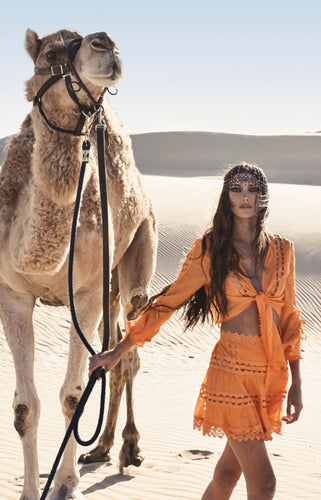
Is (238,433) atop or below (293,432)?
atop

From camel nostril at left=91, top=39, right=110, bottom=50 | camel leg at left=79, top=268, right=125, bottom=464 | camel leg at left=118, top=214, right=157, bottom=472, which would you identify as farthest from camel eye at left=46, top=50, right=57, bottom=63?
camel leg at left=79, top=268, right=125, bottom=464

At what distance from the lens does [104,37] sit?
328cm

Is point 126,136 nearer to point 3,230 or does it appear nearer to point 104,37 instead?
point 3,230

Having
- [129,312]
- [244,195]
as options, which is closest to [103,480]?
[129,312]

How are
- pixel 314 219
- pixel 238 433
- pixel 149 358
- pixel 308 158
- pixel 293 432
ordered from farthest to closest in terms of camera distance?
pixel 308 158 → pixel 314 219 → pixel 149 358 → pixel 293 432 → pixel 238 433

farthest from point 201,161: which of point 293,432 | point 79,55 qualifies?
point 79,55

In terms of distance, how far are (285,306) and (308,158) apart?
55642 mm

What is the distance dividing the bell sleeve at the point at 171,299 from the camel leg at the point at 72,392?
4.19 feet

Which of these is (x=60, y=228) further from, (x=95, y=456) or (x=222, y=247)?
(x=95, y=456)

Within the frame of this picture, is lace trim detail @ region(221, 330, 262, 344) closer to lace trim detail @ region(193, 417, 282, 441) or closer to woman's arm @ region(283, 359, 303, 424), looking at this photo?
woman's arm @ region(283, 359, 303, 424)

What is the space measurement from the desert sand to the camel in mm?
479

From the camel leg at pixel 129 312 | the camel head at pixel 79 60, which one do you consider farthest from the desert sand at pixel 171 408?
the camel head at pixel 79 60

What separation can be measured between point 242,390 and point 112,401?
2968mm

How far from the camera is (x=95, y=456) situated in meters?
5.84
